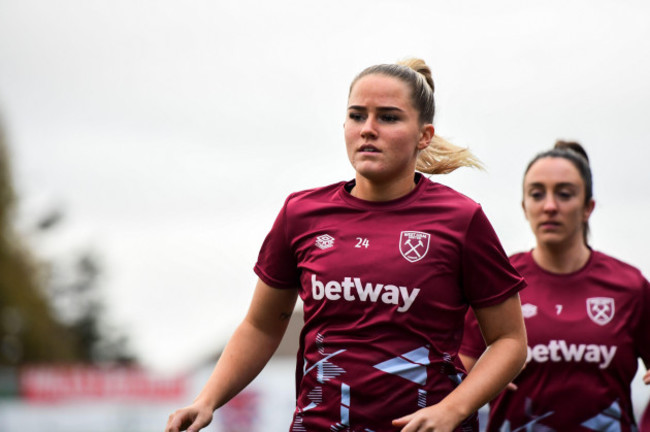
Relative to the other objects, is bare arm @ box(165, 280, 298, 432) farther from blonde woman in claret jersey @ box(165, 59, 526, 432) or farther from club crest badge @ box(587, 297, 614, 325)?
club crest badge @ box(587, 297, 614, 325)

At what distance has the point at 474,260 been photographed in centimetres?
363

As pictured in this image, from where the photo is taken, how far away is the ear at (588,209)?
5633mm

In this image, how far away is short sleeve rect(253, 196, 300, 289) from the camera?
391 cm

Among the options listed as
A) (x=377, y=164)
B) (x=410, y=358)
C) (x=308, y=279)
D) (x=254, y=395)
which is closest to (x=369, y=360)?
(x=410, y=358)

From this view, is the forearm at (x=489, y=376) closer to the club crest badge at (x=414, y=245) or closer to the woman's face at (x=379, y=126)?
the club crest badge at (x=414, y=245)

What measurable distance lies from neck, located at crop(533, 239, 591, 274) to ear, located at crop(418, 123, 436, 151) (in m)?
1.82

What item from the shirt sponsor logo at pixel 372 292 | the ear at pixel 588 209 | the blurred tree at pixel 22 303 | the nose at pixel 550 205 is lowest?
the blurred tree at pixel 22 303

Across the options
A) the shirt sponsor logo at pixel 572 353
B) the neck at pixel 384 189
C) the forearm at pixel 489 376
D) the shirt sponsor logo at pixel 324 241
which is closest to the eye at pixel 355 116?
the neck at pixel 384 189

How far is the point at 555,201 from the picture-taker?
547cm

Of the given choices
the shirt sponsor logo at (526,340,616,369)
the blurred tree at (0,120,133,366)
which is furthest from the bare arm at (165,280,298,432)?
the blurred tree at (0,120,133,366)

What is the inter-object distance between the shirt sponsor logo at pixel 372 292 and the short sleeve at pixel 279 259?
0.32 metres

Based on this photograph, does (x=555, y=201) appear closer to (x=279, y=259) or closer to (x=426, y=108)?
(x=426, y=108)

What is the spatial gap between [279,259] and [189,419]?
0.69 metres

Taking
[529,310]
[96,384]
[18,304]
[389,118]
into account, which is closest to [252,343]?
[389,118]
